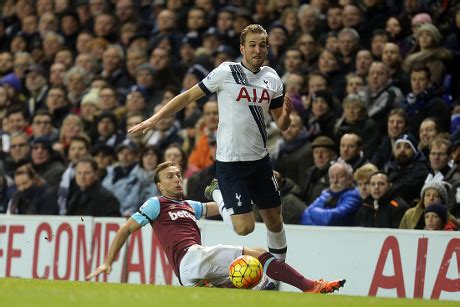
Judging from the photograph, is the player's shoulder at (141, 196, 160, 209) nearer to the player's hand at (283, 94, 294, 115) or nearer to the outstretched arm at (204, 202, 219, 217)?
the outstretched arm at (204, 202, 219, 217)

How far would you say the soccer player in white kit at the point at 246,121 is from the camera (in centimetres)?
1214

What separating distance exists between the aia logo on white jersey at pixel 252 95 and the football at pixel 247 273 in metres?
1.56

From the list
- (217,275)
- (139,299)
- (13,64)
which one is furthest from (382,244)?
(13,64)

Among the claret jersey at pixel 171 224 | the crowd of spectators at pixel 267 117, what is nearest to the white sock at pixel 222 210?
the claret jersey at pixel 171 224

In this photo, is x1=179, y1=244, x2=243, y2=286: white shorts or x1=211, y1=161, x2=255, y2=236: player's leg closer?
x1=211, y1=161, x2=255, y2=236: player's leg

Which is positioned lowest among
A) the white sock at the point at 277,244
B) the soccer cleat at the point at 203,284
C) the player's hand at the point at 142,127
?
the soccer cleat at the point at 203,284

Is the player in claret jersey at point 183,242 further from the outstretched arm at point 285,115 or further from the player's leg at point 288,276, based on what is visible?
the outstretched arm at point 285,115

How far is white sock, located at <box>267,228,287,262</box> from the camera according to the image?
41.6ft

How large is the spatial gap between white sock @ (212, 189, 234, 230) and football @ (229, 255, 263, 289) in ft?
1.65

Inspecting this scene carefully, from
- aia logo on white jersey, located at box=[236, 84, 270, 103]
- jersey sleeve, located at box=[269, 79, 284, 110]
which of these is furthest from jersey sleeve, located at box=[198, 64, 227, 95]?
jersey sleeve, located at box=[269, 79, 284, 110]

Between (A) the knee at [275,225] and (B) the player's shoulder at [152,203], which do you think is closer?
(A) the knee at [275,225]

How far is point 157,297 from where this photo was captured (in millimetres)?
10141

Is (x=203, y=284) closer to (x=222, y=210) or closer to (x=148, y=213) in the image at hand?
(x=222, y=210)

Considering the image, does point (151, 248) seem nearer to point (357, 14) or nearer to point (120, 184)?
point (120, 184)
